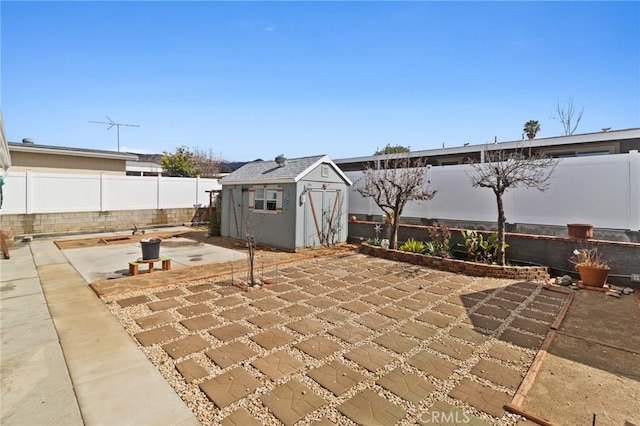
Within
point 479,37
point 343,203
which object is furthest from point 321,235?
point 479,37

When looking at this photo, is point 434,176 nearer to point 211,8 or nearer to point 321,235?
point 321,235

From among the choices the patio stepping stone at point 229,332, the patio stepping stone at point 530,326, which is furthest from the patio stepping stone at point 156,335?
the patio stepping stone at point 530,326

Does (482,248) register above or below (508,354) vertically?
above

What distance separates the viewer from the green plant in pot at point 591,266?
235 inches

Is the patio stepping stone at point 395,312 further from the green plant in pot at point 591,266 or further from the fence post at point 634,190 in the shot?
the fence post at point 634,190

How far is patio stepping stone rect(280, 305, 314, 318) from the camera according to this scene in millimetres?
4570

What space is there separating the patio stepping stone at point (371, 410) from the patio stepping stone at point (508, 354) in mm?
1638

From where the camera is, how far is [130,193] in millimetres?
14742

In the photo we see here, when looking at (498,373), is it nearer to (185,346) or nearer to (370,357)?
(370,357)

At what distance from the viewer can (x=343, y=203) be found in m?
11.4

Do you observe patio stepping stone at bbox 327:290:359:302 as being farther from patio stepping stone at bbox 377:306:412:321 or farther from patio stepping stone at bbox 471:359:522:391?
patio stepping stone at bbox 471:359:522:391

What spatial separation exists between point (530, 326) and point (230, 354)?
408cm

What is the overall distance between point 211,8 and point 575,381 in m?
10.3

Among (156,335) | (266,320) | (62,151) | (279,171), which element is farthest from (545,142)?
(62,151)
